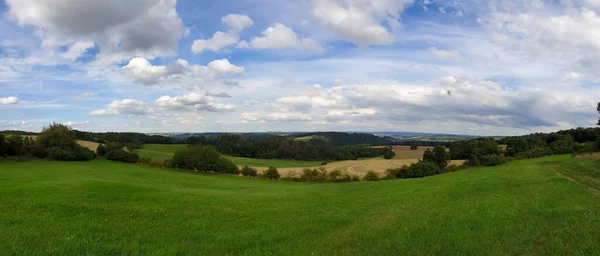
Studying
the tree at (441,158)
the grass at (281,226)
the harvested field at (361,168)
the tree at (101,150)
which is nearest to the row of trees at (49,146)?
the tree at (101,150)

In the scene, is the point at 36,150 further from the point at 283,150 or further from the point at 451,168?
the point at 451,168

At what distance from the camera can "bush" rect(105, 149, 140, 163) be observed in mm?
79000

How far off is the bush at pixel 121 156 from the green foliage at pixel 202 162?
38.0ft

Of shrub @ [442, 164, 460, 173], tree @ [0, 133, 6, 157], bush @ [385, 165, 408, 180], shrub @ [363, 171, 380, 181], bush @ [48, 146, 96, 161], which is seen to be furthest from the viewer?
shrub @ [442, 164, 460, 173]

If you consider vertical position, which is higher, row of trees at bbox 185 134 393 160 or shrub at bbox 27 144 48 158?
shrub at bbox 27 144 48 158

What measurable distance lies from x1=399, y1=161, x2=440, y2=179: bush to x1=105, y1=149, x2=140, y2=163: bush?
2607 inches

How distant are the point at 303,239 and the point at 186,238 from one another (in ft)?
12.5

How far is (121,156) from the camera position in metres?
78.9

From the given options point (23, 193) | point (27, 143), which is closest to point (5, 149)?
point (27, 143)

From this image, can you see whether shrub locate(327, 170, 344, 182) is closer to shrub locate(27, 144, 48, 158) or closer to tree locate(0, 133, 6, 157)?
shrub locate(27, 144, 48, 158)

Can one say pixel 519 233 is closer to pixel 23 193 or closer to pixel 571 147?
pixel 23 193

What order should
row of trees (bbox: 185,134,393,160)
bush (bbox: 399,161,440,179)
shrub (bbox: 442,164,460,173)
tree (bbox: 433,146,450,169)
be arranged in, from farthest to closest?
row of trees (bbox: 185,134,393,160)
tree (bbox: 433,146,450,169)
shrub (bbox: 442,164,460,173)
bush (bbox: 399,161,440,179)

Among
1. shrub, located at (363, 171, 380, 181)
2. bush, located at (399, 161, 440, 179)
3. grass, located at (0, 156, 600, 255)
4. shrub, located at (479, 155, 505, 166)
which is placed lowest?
shrub, located at (363, 171, 380, 181)

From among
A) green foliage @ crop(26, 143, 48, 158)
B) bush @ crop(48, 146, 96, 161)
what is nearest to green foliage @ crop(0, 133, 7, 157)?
green foliage @ crop(26, 143, 48, 158)
